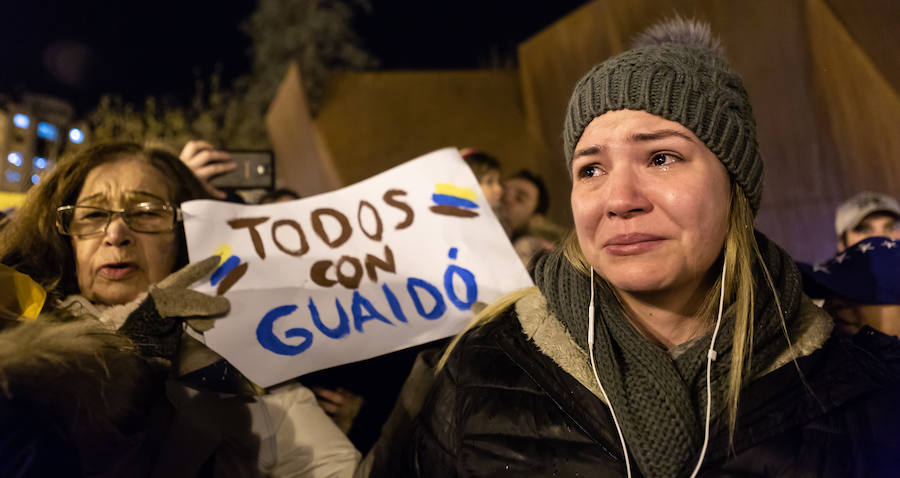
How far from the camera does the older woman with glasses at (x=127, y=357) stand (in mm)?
1008

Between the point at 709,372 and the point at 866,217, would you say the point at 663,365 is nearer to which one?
the point at 709,372

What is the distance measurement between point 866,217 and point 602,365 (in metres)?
2.30

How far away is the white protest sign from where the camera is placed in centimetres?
189

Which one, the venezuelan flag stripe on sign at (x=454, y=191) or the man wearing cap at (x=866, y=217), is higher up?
the venezuelan flag stripe on sign at (x=454, y=191)

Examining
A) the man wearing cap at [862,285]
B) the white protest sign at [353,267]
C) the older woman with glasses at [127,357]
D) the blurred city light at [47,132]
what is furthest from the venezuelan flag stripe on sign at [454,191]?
the blurred city light at [47,132]

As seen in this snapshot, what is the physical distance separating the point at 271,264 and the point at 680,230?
1321mm

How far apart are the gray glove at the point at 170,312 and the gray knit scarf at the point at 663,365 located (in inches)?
40.2

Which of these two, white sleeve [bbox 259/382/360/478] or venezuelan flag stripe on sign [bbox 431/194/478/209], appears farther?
venezuelan flag stripe on sign [bbox 431/194/478/209]

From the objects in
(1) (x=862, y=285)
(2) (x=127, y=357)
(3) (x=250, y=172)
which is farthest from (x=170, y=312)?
(1) (x=862, y=285)

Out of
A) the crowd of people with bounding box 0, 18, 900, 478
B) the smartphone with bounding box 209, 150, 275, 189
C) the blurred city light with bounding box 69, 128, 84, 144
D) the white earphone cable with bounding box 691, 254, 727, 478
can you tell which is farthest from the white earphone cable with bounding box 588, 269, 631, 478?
the blurred city light with bounding box 69, 128, 84, 144

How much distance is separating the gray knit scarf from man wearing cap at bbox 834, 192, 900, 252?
178 cm

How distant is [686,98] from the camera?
134 centimetres

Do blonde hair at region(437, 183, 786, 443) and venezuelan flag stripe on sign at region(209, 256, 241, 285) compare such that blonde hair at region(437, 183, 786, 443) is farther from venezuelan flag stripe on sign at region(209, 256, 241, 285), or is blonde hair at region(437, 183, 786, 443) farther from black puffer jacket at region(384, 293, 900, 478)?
venezuelan flag stripe on sign at region(209, 256, 241, 285)

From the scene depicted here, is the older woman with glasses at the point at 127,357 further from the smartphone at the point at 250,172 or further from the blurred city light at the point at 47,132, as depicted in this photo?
the blurred city light at the point at 47,132
